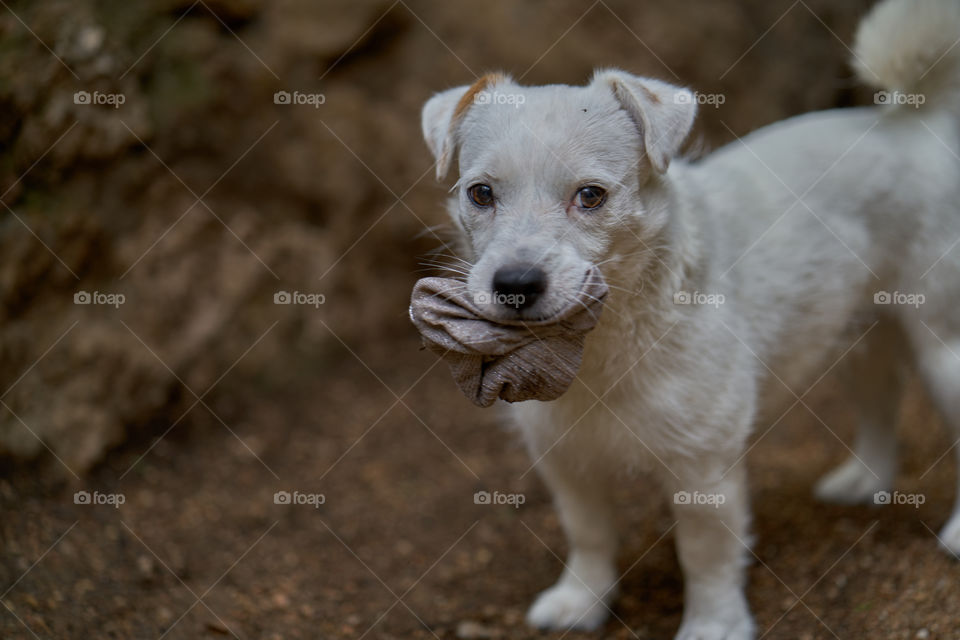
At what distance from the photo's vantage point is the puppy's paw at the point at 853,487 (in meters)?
5.00

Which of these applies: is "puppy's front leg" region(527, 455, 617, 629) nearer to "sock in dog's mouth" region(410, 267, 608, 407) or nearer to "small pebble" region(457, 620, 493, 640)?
"small pebble" region(457, 620, 493, 640)

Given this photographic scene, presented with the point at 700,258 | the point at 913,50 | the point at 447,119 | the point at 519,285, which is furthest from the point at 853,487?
the point at 447,119

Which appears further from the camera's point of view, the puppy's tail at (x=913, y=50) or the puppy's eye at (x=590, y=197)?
the puppy's tail at (x=913, y=50)

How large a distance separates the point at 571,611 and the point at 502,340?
1.74 m

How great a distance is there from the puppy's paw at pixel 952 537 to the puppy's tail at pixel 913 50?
2.07 meters

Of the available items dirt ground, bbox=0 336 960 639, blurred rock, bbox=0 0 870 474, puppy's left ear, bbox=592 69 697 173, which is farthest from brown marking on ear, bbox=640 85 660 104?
dirt ground, bbox=0 336 960 639

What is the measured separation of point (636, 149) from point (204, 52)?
339cm

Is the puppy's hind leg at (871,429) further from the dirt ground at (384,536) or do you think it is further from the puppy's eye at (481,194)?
the puppy's eye at (481,194)

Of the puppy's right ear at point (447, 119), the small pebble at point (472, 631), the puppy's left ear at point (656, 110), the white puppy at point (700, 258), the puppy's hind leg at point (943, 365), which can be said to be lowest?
the small pebble at point (472, 631)

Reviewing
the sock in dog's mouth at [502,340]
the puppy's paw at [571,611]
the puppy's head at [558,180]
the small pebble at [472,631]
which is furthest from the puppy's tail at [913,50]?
the small pebble at [472,631]

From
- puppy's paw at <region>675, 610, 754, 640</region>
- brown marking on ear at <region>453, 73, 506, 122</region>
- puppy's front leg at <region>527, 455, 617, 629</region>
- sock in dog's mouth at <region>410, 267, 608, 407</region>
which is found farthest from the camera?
puppy's front leg at <region>527, 455, 617, 629</region>

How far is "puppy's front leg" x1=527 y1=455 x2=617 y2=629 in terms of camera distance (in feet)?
13.5

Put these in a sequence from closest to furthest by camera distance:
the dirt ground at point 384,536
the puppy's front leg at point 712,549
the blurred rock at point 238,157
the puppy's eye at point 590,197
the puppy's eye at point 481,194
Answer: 1. the puppy's eye at point 590,197
2. the puppy's eye at point 481,194
3. the puppy's front leg at point 712,549
4. the dirt ground at point 384,536
5. the blurred rock at point 238,157

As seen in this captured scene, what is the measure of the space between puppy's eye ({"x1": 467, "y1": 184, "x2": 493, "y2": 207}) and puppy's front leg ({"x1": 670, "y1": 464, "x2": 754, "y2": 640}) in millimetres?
1388
